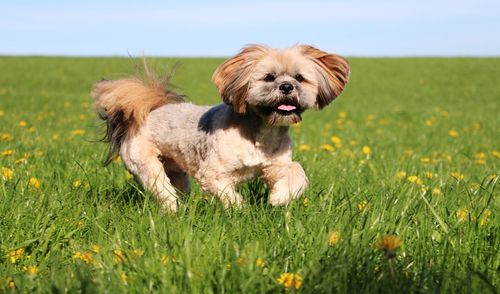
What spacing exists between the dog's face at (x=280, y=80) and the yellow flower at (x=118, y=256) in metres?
1.76

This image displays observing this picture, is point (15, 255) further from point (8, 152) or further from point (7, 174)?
point (8, 152)

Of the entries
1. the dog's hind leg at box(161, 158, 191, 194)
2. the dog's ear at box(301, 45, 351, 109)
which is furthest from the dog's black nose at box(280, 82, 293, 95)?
the dog's hind leg at box(161, 158, 191, 194)

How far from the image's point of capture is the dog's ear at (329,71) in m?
4.82

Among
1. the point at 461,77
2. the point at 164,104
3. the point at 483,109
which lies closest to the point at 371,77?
the point at 461,77

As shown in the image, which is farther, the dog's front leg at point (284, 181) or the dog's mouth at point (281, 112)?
the dog's mouth at point (281, 112)

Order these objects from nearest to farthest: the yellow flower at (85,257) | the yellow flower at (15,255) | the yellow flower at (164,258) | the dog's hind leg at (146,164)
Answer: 1. the yellow flower at (164,258)
2. the yellow flower at (85,257)
3. the yellow flower at (15,255)
4. the dog's hind leg at (146,164)

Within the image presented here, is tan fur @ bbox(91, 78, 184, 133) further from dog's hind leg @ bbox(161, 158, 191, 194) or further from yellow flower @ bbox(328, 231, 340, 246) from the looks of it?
yellow flower @ bbox(328, 231, 340, 246)

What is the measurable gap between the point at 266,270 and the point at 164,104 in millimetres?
3168

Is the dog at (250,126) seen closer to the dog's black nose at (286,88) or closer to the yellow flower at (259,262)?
the dog's black nose at (286,88)

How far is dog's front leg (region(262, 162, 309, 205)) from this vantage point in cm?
426

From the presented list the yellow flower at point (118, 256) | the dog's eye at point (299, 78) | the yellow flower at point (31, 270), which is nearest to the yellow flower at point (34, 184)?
the yellow flower at point (31, 270)

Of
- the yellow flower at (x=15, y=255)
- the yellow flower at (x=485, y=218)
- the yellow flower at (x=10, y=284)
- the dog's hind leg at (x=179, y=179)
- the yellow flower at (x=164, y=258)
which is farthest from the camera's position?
the dog's hind leg at (x=179, y=179)

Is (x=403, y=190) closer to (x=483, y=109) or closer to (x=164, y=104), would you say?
(x=164, y=104)

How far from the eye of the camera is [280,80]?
4566mm
